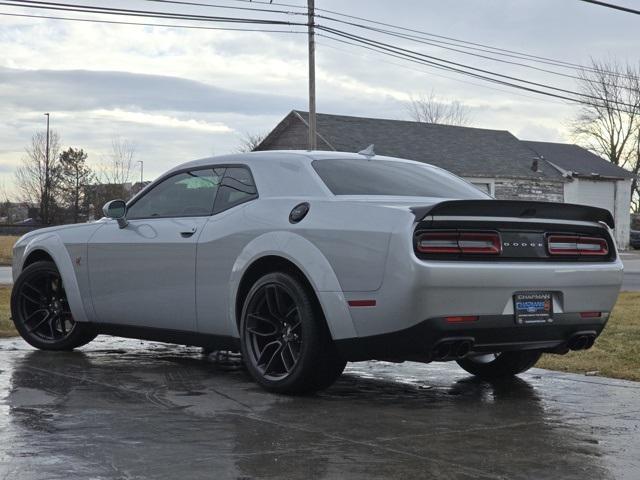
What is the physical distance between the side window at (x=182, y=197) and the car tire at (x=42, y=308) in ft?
3.41

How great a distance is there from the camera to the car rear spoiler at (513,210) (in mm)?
5445

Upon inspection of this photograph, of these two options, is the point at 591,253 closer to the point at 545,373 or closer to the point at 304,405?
the point at 545,373

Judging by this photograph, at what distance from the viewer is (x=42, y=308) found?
8102 mm

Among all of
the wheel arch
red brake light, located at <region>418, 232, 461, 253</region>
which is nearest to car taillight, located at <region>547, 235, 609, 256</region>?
red brake light, located at <region>418, 232, 461, 253</region>

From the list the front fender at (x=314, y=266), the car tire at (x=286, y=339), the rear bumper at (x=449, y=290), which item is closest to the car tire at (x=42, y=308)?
the car tire at (x=286, y=339)

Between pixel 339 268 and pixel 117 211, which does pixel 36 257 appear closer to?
pixel 117 211

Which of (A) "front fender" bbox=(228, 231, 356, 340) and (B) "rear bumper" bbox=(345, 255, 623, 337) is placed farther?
(A) "front fender" bbox=(228, 231, 356, 340)

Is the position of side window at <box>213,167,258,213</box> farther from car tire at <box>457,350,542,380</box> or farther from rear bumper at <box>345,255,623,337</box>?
car tire at <box>457,350,542,380</box>

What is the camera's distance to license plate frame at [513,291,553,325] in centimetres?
566

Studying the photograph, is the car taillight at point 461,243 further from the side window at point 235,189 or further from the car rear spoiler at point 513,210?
the side window at point 235,189

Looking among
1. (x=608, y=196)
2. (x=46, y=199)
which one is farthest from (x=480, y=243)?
(x=46, y=199)

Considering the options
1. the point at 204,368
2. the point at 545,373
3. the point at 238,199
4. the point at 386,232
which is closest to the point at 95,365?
the point at 204,368

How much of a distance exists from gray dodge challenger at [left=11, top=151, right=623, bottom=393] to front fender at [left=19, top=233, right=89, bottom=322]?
41 mm

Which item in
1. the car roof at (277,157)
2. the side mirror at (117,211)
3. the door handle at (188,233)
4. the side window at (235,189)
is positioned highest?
the car roof at (277,157)
